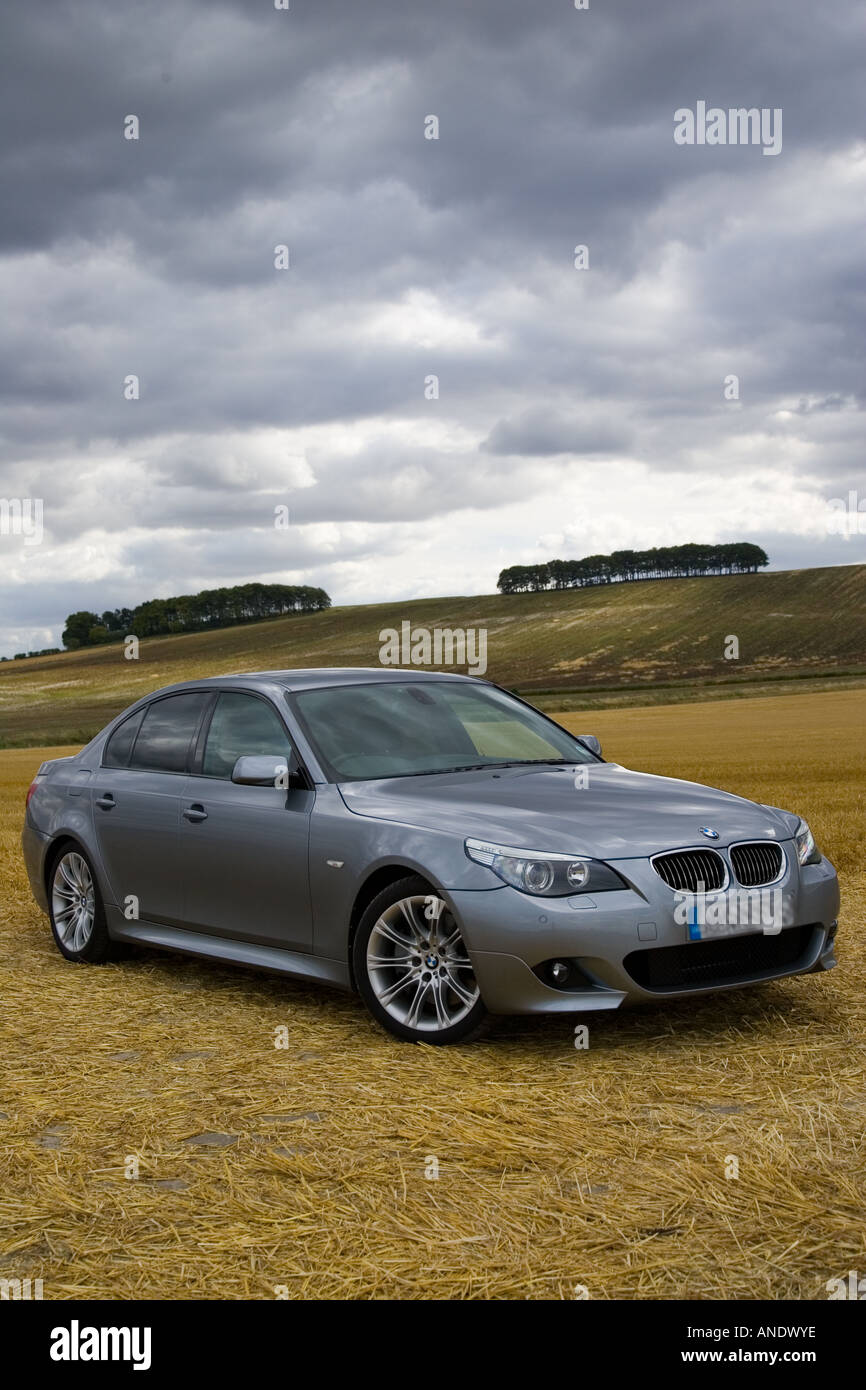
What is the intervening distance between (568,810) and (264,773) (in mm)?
1408

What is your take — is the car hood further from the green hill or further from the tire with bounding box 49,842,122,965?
the green hill

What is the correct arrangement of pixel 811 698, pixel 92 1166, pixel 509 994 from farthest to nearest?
1. pixel 811 698
2. pixel 509 994
3. pixel 92 1166

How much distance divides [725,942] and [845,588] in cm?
9314

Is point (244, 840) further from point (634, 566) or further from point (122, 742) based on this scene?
point (634, 566)

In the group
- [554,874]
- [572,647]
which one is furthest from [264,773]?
[572,647]

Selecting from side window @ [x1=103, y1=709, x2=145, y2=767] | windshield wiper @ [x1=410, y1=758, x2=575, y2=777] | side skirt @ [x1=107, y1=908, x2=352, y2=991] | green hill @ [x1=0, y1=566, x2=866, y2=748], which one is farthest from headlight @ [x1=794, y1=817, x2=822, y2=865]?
green hill @ [x1=0, y1=566, x2=866, y2=748]

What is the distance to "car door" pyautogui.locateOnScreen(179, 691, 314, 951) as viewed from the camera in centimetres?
657

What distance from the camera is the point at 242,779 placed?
6.63 meters

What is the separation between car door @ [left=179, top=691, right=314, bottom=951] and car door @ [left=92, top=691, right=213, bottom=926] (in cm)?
12

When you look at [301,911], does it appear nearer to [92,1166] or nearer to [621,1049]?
[621,1049]

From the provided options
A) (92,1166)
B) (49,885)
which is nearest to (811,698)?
(49,885)

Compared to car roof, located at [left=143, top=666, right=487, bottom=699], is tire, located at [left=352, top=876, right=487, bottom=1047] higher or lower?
lower
